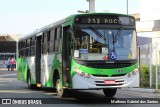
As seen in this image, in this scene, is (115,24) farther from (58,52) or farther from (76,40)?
(58,52)

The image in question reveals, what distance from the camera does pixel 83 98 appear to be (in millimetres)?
16594

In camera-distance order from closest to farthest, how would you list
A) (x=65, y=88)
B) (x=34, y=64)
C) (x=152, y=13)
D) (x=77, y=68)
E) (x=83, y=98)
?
(x=77, y=68)
(x=65, y=88)
(x=83, y=98)
(x=34, y=64)
(x=152, y=13)

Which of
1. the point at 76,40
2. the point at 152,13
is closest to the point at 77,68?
the point at 76,40

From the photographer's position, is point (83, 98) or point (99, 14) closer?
point (99, 14)

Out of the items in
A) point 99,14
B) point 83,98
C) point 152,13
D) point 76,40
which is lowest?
point 83,98

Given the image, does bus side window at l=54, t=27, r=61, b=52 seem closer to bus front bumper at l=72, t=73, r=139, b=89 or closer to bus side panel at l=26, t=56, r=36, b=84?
bus front bumper at l=72, t=73, r=139, b=89

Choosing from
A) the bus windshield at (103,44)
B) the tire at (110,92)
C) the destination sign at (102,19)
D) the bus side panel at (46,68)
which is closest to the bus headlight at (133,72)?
the bus windshield at (103,44)

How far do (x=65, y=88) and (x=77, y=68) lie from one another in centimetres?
145

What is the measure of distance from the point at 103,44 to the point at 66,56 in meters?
1.56

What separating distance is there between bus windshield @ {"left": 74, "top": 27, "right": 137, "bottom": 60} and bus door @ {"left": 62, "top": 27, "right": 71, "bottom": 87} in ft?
1.94

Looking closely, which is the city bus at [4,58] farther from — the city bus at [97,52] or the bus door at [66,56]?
the bus door at [66,56]

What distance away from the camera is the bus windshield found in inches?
562

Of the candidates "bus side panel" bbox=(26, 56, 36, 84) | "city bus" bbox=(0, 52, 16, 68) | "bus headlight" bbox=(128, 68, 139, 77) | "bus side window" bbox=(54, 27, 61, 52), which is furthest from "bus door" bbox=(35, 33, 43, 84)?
"city bus" bbox=(0, 52, 16, 68)

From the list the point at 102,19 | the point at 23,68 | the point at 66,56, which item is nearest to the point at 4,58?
the point at 23,68
